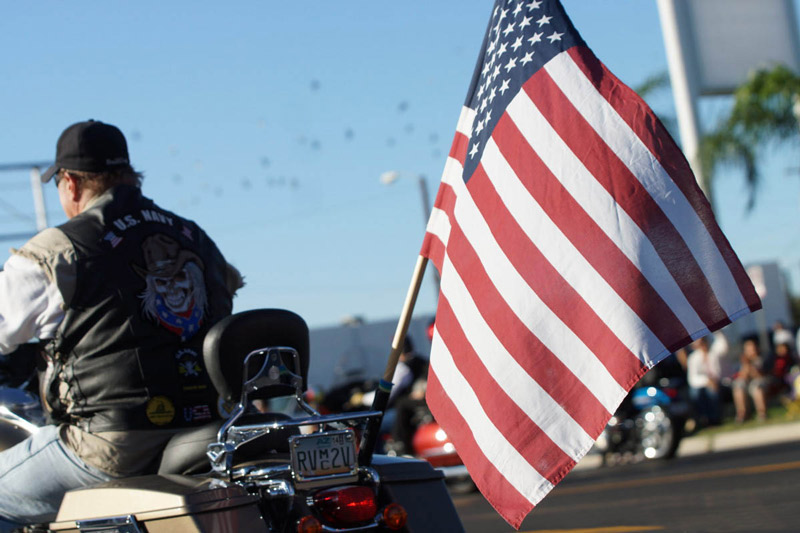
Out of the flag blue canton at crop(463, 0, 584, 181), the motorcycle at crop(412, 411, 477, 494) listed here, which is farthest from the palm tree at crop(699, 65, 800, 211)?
the flag blue canton at crop(463, 0, 584, 181)

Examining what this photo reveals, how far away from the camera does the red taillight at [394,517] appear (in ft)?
10.5

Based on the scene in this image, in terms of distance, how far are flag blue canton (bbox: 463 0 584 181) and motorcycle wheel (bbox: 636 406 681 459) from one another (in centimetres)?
994

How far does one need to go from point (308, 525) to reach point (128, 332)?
0.98 m

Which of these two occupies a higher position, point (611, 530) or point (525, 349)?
point (525, 349)

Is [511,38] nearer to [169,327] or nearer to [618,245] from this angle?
[618,245]

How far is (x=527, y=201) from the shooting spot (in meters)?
3.52

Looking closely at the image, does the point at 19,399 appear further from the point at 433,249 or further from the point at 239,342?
the point at 433,249

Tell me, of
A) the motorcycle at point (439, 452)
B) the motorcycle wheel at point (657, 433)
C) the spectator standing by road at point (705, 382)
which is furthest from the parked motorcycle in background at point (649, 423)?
the spectator standing by road at point (705, 382)

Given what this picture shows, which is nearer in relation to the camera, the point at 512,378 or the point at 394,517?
the point at 394,517

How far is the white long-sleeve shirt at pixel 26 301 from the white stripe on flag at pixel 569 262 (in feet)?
5.04

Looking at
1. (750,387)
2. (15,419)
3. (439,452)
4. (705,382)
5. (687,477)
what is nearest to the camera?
(15,419)

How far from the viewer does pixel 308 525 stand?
10.0 ft

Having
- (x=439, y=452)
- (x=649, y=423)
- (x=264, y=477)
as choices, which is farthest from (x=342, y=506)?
(x=649, y=423)

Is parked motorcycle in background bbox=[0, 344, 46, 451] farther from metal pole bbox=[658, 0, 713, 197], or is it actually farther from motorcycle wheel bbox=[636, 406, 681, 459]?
metal pole bbox=[658, 0, 713, 197]
